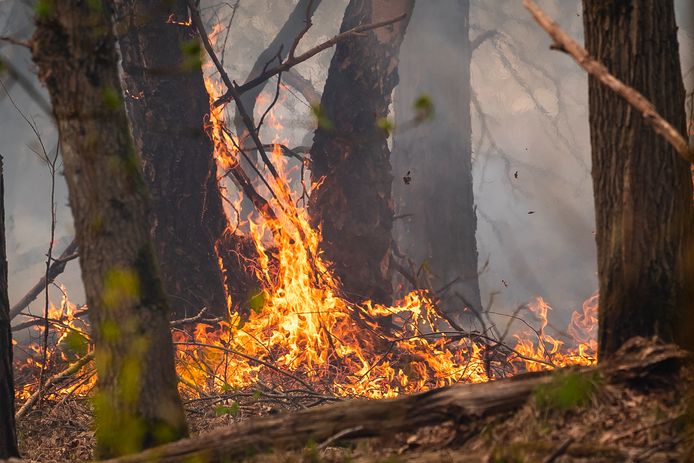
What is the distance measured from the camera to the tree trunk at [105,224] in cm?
263

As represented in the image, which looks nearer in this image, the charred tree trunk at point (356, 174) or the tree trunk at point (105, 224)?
the tree trunk at point (105, 224)

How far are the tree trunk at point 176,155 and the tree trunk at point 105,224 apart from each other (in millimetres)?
3356

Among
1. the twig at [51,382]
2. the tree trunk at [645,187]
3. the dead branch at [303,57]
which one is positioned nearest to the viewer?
the tree trunk at [645,187]

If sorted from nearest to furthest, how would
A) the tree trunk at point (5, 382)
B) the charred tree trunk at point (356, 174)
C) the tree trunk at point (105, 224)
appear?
the tree trunk at point (105, 224)
the tree trunk at point (5, 382)
the charred tree trunk at point (356, 174)

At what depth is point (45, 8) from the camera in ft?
8.52

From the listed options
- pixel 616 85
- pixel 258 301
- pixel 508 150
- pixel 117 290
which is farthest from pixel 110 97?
pixel 508 150

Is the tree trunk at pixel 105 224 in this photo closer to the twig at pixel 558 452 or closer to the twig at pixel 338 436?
the twig at pixel 338 436

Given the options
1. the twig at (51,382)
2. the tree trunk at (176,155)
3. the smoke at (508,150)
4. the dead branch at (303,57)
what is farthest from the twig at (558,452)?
the smoke at (508,150)

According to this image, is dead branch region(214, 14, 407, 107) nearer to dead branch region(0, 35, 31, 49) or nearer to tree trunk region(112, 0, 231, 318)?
tree trunk region(112, 0, 231, 318)

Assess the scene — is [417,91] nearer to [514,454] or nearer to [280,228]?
[280,228]

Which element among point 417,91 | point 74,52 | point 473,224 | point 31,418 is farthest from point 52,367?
point 417,91

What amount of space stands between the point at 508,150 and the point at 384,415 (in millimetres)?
24726

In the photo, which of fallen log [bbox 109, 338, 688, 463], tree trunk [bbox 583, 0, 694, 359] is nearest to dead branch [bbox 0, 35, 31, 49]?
fallen log [bbox 109, 338, 688, 463]

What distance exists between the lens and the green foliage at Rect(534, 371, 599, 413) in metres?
2.53
